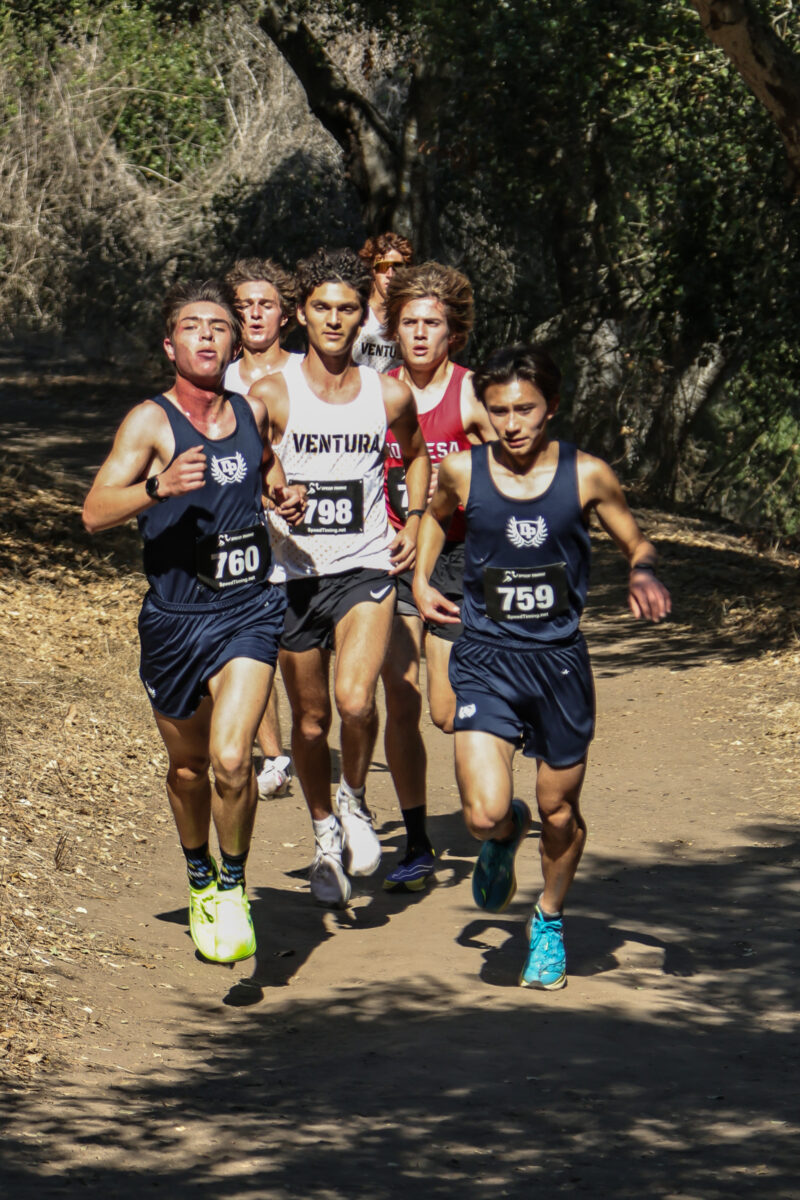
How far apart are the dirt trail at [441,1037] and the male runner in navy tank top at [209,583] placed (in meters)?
0.47

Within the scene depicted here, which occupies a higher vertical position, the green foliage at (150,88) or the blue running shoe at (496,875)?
the green foliage at (150,88)

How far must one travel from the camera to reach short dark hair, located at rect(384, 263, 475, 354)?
6.31 meters

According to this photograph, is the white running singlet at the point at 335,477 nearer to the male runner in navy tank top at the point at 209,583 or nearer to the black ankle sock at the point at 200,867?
the male runner in navy tank top at the point at 209,583

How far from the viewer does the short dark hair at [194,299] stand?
202 inches

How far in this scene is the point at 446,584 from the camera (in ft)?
20.5

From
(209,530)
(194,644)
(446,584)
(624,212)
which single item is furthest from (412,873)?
(624,212)

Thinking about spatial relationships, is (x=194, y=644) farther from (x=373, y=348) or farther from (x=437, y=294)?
(x=373, y=348)

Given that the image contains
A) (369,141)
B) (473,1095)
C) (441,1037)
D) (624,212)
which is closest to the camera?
(473,1095)

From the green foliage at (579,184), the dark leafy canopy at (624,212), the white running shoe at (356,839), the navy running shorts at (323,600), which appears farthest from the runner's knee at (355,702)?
the dark leafy canopy at (624,212)

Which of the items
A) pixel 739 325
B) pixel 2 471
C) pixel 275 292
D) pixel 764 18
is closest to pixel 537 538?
pixel 275 292

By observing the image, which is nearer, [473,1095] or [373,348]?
[473,1095]

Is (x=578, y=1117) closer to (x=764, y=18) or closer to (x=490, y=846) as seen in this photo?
(x=490, y=846)

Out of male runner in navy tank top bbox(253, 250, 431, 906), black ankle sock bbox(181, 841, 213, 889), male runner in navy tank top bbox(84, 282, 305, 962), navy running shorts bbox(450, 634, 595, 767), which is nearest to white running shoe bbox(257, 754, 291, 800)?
male runner in navy tank top bbox(253, 250, 431, 906)

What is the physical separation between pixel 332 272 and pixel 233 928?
2.37 metres
